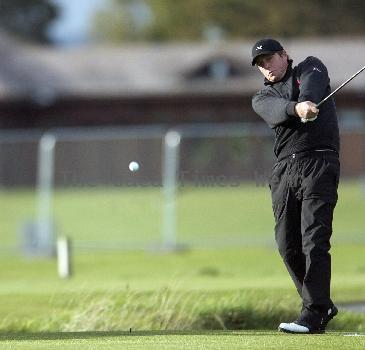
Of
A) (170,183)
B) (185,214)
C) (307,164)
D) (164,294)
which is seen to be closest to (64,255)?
(164,294)

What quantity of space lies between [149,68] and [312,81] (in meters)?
47.2

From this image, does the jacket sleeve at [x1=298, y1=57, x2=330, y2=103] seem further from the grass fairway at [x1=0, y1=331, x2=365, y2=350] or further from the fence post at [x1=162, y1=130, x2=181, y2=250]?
the fence post at [x1=162, y1=130, x2=181, y2=250]

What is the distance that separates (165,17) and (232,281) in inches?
2222

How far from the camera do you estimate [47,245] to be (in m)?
23.2

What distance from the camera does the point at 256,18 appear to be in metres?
64.9

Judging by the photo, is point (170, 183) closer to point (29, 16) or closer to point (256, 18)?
point (256, 18)

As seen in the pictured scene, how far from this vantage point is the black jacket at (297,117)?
9.37 meters

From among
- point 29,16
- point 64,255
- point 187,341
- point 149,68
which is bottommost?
point 149,68

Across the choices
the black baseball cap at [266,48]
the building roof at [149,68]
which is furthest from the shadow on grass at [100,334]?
the building roof at [149,68]

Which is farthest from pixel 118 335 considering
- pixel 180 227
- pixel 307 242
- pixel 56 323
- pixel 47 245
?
pixel 180 227

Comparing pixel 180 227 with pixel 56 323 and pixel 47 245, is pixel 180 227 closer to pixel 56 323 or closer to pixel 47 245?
pixel 47 245

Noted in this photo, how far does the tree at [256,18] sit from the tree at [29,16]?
9283 mm

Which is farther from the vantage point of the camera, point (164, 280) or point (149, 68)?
point (149, 68)

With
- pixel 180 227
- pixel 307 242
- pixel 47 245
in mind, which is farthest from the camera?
pixel 180 227
